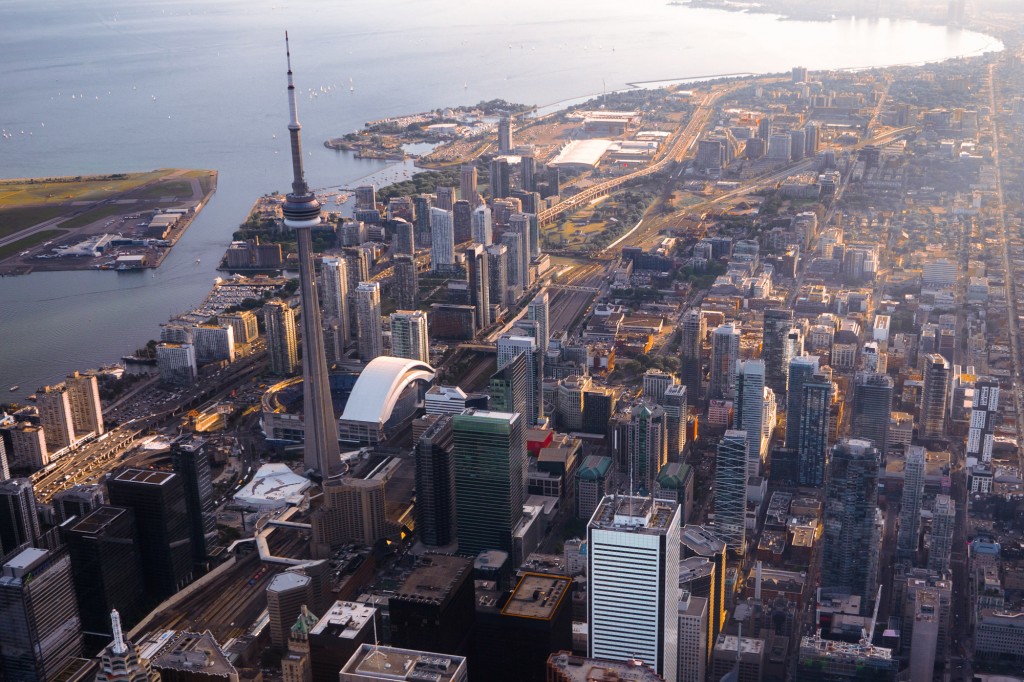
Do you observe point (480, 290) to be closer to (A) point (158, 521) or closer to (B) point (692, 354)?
(B) point (692, 354)

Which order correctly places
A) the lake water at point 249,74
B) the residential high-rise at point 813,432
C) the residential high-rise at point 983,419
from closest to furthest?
1. the residential high-rise at point 813,432
2. the residential high-rise at point 983,419
3. the lake water at point 249,74

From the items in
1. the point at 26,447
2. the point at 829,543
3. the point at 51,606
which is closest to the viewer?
the point at 51,606

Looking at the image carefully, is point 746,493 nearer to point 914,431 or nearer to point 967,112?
point 914,431

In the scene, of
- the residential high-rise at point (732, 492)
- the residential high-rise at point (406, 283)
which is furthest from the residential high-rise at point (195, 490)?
the residential high-rise at point (406, 283)

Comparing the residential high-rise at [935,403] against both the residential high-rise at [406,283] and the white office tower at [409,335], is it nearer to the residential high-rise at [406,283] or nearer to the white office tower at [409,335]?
the white office tower at [409,335]

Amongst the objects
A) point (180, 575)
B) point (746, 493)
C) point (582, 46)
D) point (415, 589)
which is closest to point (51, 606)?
point (180, 575)

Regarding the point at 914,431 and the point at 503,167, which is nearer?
the point at 914,431

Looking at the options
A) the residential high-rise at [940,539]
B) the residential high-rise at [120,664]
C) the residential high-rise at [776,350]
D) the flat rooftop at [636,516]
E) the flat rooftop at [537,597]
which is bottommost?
the residential high-rise at [940,539]
